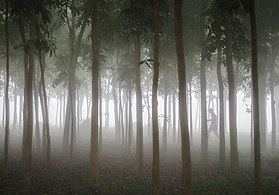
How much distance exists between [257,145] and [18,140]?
21731 mm

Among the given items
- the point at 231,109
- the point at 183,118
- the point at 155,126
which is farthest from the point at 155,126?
the point at 231,109

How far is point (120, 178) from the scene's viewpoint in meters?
14.1

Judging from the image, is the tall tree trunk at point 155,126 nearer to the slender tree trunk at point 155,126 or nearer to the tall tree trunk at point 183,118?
the slender tree trunk at point 155,126

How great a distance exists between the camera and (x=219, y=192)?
39.6ft

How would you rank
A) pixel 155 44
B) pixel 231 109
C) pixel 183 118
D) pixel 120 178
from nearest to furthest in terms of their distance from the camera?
1. pixel 183 118
2. pixel 155 44
3. pixel 120 178
4. pixel 231 109

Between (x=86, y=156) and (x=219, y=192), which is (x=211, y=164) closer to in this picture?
(x=219, y=192)

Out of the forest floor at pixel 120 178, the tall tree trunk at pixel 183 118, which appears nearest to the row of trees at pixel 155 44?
the tall tree trunk at pixel 183 118

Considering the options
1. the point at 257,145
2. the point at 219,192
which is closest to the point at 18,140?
the point at 219,192

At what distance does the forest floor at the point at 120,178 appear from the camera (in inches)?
478

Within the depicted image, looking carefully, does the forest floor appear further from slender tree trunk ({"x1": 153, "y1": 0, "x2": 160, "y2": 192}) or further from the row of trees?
slender tree trunk ({"x1": 153, "y1": 0, "x2": 160, "y2": 192})

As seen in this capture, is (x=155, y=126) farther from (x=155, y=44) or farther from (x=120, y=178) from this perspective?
(x=120, y=178)

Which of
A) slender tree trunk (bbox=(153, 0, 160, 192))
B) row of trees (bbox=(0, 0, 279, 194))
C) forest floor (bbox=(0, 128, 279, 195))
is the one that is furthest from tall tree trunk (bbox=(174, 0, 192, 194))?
forest floor (bbox=(0, 128, 279, 195))

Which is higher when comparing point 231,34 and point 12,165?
point 231,34

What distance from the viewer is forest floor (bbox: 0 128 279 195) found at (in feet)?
39.9
